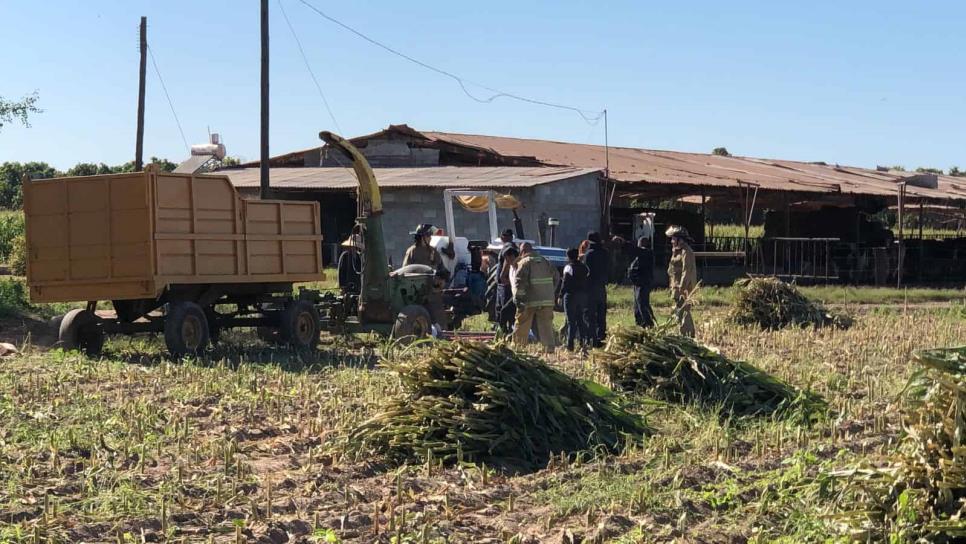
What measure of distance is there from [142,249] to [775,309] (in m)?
9.45

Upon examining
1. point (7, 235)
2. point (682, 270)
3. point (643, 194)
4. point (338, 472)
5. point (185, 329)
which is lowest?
point (338, 472)

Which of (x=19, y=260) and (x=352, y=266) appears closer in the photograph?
(x=352, y=266)

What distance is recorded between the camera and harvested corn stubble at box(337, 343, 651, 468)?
823 cm

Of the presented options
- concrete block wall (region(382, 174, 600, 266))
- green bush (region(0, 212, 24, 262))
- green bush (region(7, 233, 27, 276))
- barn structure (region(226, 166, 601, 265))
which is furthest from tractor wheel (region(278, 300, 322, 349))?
green bush (region(0, 212, 24, 262))

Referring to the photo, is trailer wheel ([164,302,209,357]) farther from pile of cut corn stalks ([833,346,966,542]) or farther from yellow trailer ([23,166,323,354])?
pile of cut corn stalks ([833,346,966,542])

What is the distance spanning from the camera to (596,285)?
15.3 metres

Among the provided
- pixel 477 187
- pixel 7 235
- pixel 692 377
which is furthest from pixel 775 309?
pixel 7 235

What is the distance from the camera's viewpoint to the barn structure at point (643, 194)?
28906 mm

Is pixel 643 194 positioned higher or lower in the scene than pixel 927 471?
higher

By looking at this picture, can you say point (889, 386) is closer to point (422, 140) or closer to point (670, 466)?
point (670, 466)

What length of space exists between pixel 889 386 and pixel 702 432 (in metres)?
3.18

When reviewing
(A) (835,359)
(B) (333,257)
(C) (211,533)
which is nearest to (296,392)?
(C) (211,533)

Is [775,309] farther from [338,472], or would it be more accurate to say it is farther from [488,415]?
[338,472]

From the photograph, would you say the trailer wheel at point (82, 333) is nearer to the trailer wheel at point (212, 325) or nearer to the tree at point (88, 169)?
the trailer wheel at point (212, 325)
